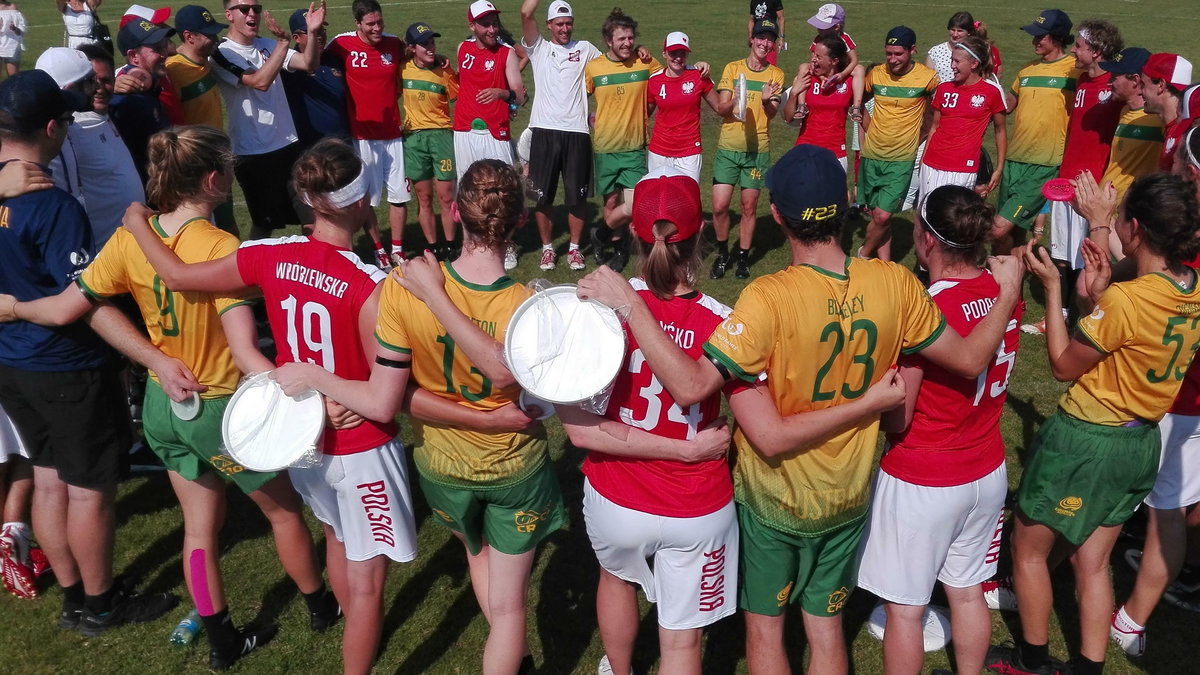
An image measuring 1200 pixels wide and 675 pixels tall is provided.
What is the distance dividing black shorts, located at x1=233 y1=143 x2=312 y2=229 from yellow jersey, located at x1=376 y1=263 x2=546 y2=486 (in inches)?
209

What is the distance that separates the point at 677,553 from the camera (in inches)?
133

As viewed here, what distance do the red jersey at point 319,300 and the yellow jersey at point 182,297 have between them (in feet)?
0.75

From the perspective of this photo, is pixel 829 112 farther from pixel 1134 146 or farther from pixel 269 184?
pixel 269 184

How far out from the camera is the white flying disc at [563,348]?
2.96 meters

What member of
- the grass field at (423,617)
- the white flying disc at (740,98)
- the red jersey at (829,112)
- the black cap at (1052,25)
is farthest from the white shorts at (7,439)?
the black cap at (1052,25)

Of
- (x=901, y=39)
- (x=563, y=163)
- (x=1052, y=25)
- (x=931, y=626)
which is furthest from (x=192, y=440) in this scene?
(x=1052, y=25)

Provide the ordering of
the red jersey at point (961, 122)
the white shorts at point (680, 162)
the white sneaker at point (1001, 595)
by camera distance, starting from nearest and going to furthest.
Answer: the white sneaker at point (1001, 595) < the red jersey at point (961, 122) < the white shorts at point (680, 162)

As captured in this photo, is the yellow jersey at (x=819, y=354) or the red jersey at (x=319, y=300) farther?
the red jersey at (x=319, y=300)

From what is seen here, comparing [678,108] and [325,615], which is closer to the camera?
[325,615]

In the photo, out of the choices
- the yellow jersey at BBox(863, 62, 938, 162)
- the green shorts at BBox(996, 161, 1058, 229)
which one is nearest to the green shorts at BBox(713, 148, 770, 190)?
the yellow jersey at BBox(863, 62, 938, 162)

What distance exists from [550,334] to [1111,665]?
3.45m

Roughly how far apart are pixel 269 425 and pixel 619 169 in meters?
6.63

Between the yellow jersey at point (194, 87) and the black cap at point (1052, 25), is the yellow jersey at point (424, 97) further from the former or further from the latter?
the black cap at point (1052, 25)

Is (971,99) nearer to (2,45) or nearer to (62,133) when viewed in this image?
(62,133)
